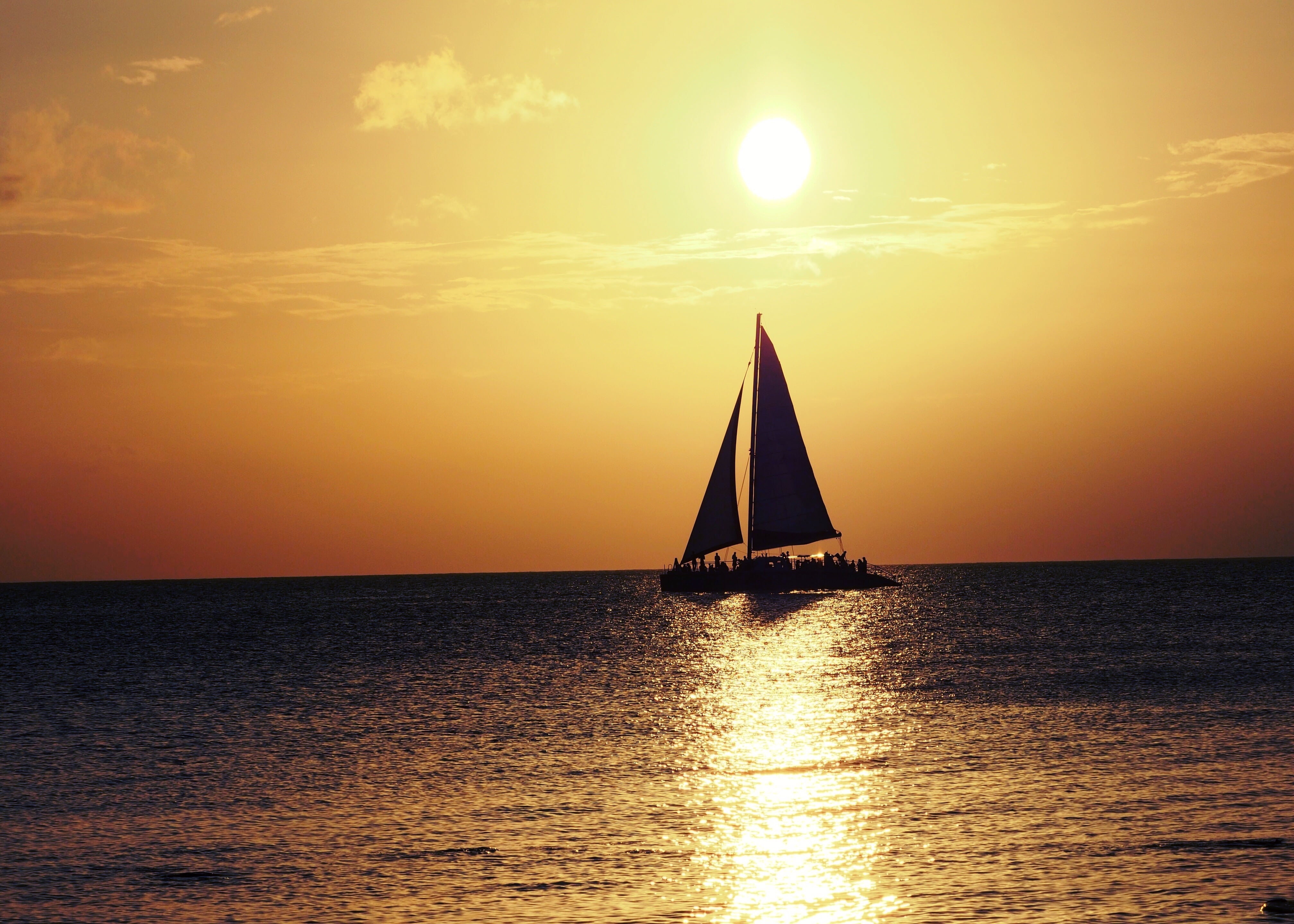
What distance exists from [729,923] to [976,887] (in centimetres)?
456

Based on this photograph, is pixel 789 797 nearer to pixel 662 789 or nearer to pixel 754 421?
pixel 662 789

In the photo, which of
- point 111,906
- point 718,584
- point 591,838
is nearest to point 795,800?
point 591,838

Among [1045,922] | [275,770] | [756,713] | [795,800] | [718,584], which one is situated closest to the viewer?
[1045,922]

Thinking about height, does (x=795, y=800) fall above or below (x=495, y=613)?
below

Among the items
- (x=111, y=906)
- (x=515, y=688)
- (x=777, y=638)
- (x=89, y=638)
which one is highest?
(x=89, y=638)

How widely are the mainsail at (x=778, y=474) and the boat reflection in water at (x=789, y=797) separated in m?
54.5

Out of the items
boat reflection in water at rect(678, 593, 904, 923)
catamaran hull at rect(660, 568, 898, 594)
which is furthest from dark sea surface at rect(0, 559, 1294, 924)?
catamaran hull at rect(660, 568, 898, 594)

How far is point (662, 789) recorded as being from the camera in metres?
30.4

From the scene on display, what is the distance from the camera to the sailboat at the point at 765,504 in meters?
116

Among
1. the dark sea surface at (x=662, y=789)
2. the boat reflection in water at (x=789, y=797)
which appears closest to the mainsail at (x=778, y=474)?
the dark sea surface at (x=662, y=789)

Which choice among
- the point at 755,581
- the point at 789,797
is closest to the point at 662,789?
the point at 789,797

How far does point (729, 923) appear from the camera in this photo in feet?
62.7

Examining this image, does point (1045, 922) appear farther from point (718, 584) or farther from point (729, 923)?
point (718, 584)

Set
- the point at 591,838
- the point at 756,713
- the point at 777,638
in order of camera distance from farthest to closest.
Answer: the point at 777,638 < the point at 756,713 < the point at 591,838
